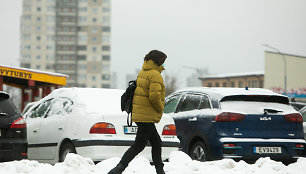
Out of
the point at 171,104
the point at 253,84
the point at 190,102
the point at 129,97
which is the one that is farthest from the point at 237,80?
the point at 129,97

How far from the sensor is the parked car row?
786cm

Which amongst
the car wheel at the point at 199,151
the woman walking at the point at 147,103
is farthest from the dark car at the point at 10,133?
the car wheel at the point at 199,151

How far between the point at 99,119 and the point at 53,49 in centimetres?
11715

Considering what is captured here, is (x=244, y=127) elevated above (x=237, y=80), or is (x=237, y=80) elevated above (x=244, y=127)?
(x=237, y=80)

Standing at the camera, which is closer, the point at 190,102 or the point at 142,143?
the point at 142,143

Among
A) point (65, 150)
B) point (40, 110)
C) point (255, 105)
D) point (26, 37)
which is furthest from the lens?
point (26, 37)

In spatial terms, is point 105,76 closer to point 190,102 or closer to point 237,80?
point 237,80

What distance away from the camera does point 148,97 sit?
6.70m

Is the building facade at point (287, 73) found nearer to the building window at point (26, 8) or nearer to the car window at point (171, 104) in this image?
the car window at point (171, 104)

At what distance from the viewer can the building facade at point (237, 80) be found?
96.7 m

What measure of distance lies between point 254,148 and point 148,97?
2.76 metres

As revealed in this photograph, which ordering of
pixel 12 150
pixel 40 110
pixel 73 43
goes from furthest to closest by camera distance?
pixel 73 43, pixel 40 110, pixel 12 150

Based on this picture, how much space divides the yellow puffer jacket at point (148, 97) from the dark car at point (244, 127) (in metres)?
2.25

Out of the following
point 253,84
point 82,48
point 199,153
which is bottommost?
point 199,153
